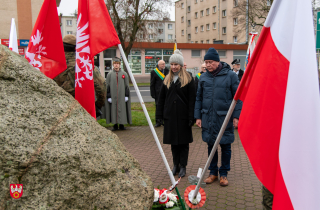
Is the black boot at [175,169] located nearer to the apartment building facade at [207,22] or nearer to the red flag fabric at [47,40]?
the red flag fabric at [47,40]

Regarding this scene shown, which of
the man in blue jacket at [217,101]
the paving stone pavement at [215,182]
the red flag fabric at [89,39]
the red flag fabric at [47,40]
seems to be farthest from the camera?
the man in blue jacket at [217,101]

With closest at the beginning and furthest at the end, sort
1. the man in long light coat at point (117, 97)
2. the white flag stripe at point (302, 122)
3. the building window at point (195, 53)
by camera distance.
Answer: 1. the white flag stripe at point (302, 122)
2. the man in long light coat at point (117, 97)
3. the building window at point (195, 53)

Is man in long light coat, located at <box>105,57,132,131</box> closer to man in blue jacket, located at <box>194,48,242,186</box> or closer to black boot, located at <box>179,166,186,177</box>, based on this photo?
black boot, located at <box>179,166,186,177</box>

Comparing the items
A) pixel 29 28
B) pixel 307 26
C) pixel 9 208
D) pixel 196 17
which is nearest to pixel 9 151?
pixel 9 208

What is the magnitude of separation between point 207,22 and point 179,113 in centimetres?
5545

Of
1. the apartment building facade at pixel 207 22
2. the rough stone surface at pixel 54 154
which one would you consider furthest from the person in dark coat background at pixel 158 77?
the apartment building facade at pixel 207 22

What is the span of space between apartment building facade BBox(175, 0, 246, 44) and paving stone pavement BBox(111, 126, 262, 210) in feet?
137

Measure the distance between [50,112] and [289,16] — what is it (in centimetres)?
184

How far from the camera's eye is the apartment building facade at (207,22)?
168 ft

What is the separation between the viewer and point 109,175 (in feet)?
7.43

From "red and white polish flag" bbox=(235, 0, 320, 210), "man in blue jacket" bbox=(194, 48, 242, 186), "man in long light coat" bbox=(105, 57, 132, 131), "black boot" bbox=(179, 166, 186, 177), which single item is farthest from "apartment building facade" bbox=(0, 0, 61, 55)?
"red and white polish flag" bbox=(235, 0, 320, 210)

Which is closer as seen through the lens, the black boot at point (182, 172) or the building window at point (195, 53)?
the black boot at point (182, 172)

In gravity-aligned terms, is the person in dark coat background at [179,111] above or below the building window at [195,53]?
below

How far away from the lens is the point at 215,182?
4.66m
